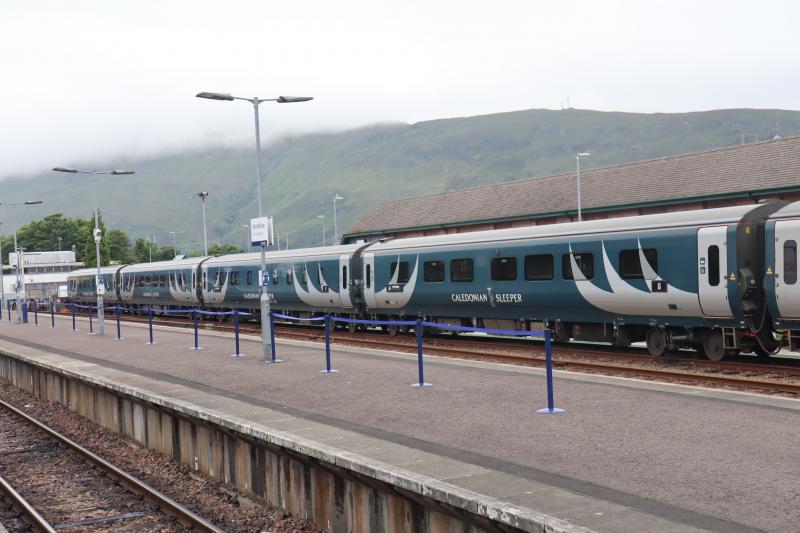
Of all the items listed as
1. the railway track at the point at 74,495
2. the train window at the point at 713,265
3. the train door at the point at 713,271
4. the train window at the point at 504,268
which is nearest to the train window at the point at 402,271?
the train window at the point at 504,268

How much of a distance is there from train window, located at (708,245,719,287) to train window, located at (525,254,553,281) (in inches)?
210

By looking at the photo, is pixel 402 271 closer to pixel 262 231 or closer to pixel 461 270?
pixel 461 270

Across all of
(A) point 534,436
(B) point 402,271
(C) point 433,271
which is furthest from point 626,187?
(A) point 534,436

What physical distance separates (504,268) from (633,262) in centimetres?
505

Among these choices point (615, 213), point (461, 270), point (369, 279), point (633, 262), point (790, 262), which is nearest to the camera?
point (790, 262)

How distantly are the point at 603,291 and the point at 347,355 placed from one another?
680 cm

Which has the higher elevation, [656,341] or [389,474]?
[389,474]

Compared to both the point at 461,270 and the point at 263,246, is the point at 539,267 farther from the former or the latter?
the point at 263,246

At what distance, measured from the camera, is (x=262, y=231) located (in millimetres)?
21281

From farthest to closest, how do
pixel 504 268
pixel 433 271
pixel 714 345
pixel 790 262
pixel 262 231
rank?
pixel 433 271
pixel 504 268
pixel 262 231
pixel 714 345
pixel 790 262

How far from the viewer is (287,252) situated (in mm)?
38469

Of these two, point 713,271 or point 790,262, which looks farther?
point 713,271

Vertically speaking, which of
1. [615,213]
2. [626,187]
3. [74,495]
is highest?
[626,187]

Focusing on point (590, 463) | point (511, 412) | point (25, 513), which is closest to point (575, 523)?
point (590, 463)
